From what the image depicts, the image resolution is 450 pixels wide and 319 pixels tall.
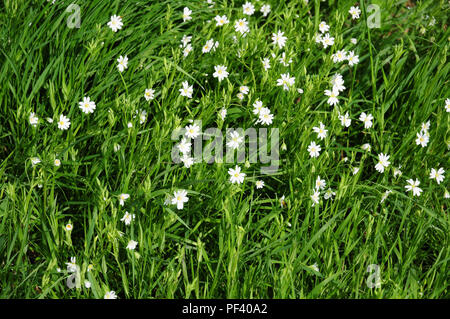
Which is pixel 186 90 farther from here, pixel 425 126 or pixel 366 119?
pixel 425 126

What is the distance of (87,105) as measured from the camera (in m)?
2.99

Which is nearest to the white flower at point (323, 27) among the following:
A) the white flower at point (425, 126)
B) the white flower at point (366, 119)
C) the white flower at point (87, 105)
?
the white flower at point (366, 119)

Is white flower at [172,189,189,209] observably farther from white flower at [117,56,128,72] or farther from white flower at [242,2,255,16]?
white flower at [242,2,255,16]

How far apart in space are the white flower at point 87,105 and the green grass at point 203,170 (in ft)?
0.17

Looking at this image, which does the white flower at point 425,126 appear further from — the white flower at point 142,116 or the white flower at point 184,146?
the white flower at point 142,116

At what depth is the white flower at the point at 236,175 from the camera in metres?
2.82

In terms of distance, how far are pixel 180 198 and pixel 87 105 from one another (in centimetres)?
82

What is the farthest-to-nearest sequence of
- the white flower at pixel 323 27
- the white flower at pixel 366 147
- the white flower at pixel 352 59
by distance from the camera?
the white flower at pixel 323 27 → the white flower at pixel 352 59 → the white flower at pixel 366 147

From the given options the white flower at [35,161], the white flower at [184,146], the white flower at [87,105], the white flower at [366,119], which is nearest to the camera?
the white flower at [35,161]

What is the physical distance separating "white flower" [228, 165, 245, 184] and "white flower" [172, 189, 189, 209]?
0.96 feet

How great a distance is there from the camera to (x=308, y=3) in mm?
3936
